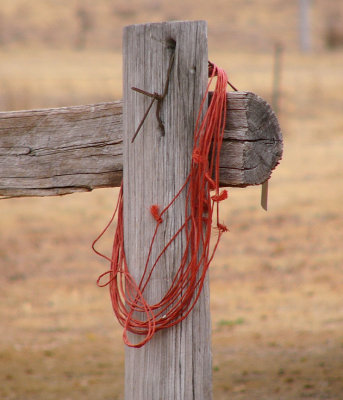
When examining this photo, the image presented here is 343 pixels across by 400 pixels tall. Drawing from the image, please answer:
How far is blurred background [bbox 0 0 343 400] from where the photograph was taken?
4.73 m

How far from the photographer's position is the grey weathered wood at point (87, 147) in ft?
6.19

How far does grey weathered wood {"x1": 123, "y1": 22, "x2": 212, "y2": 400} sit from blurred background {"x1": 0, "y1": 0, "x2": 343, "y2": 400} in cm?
238

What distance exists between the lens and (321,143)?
15.1 meters

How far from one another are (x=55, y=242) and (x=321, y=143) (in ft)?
26.2

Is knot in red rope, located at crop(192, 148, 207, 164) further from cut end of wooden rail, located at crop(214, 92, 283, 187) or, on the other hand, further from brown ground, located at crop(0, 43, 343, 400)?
brown ground, located at crop(0, 43, 343, 400)

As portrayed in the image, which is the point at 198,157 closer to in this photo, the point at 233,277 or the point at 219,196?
the point at 219,196

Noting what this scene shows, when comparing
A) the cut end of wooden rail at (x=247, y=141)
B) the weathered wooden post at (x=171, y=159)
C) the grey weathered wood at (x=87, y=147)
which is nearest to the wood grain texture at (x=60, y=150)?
the grey weathered wood at (x=87, y=147)

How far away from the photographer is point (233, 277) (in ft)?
25.3

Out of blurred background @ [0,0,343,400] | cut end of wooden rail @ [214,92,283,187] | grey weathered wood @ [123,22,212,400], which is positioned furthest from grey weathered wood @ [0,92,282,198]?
blurred background @ [0,0,343,400]

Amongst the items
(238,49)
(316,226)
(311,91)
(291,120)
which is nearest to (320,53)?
(238,49)

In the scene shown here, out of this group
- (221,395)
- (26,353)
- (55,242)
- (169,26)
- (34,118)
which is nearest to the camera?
(169,26)

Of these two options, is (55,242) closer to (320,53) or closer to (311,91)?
(311,91)

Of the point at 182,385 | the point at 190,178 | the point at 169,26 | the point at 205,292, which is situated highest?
the point at 169,26

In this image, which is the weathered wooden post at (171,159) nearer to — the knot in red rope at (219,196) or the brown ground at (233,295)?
the knot in red rope at (219,196)
